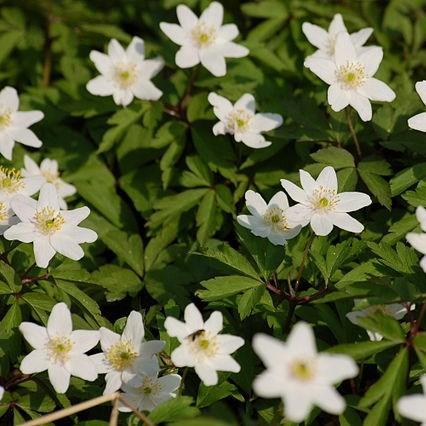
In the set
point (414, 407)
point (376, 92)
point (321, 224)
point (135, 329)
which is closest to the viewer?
point (414, 407)

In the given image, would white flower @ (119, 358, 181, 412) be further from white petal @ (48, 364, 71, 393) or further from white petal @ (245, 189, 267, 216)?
white petal @ (245, 189, 267, 216)

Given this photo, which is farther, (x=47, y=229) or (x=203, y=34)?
(x=203, y=34)

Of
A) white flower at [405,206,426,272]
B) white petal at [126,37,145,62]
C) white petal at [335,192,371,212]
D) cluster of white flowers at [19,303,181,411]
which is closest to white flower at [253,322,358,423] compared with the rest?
white flower at [405,206,426,272]

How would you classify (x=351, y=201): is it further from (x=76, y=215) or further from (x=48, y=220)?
(x=48, y=220)

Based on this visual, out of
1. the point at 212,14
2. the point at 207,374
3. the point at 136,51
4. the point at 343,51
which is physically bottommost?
the point at 207,374

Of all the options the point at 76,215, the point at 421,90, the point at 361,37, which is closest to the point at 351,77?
the point at 421,90

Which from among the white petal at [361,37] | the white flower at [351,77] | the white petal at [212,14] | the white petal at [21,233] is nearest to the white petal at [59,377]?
the white petal at [21,233]

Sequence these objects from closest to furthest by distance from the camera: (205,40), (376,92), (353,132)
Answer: (376,92) < (353,132) < (205,40)
